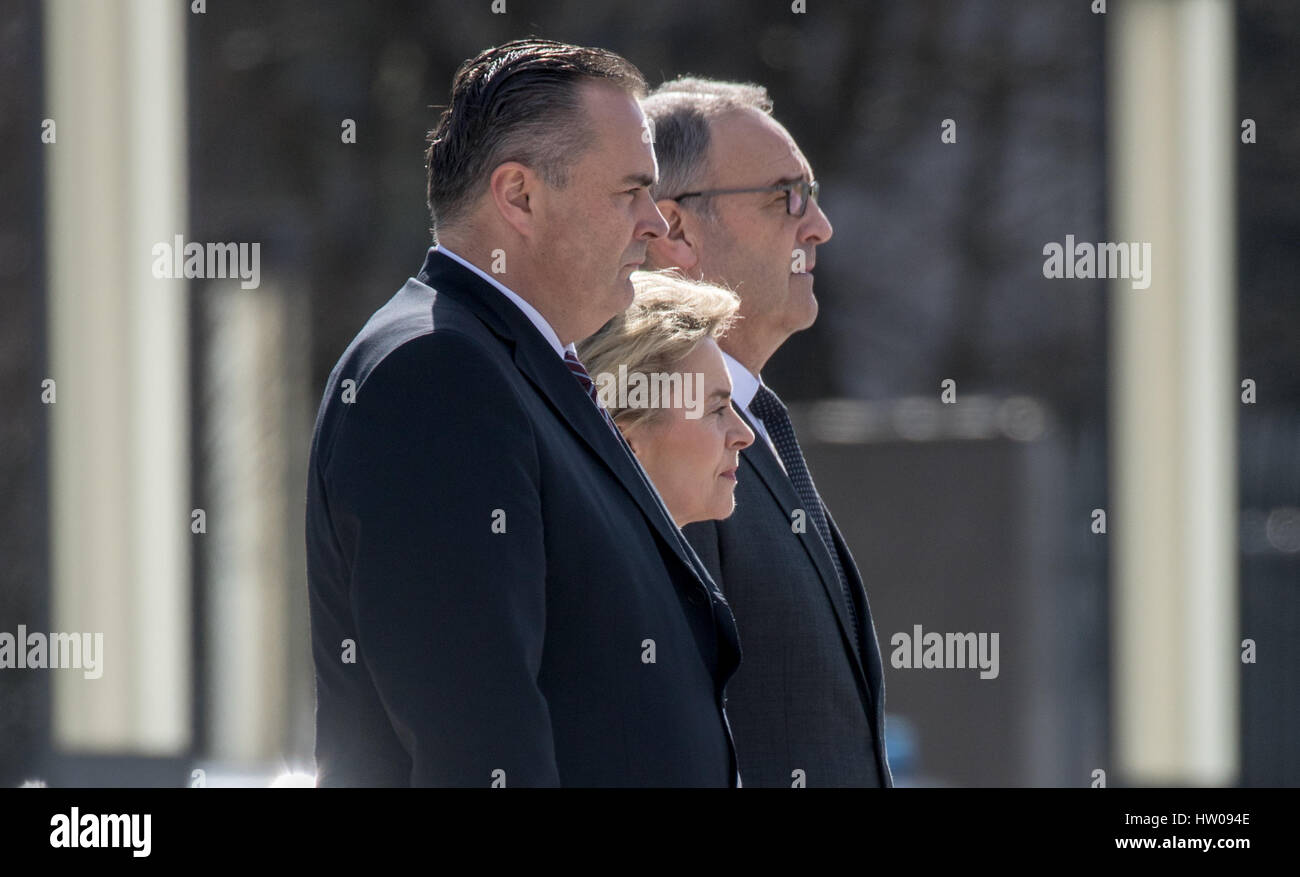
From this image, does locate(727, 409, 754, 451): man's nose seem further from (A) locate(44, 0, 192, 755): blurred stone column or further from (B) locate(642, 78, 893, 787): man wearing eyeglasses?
(A) locate(44, 0, 192, 755): blurred stone column

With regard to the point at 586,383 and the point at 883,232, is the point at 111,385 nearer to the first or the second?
the point at 883,232

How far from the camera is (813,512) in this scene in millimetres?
2754

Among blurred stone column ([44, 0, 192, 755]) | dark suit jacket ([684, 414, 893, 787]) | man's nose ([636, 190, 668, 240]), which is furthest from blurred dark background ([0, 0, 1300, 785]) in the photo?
man's nose ([636, 190, 668, 240])

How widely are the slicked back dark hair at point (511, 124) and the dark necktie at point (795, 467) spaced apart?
82cm

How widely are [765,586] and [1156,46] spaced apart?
5.26 metres

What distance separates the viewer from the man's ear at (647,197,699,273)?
292 centimetres

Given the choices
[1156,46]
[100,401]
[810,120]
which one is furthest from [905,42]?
[100,401]

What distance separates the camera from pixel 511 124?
2.11 meters

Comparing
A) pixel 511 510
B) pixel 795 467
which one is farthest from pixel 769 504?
pixel 511 510

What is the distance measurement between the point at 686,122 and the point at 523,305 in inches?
39.2

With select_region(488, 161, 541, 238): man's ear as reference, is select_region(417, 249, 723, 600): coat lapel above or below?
below

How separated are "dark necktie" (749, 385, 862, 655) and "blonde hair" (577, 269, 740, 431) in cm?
34

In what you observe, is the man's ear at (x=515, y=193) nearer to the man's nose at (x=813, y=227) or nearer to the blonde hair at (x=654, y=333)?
the blonde hair at (x=654, y=333)
